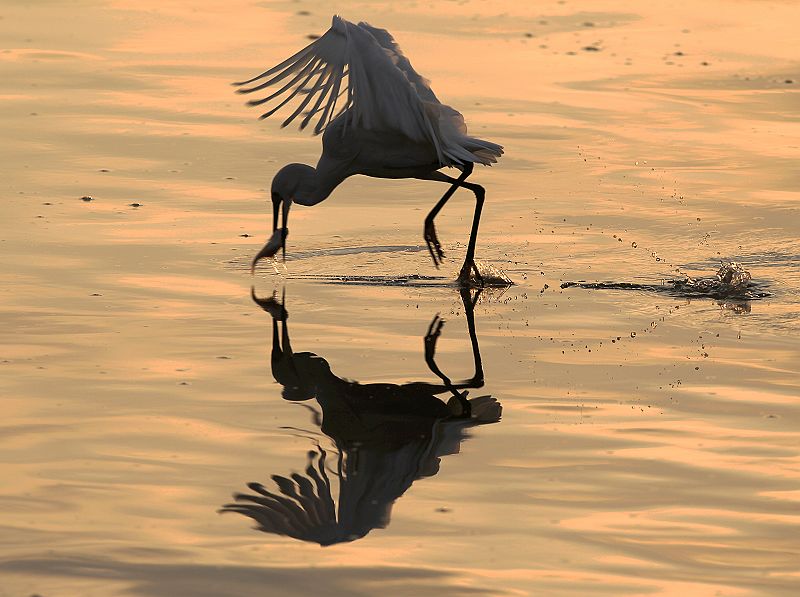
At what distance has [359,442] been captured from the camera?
24.4 feet

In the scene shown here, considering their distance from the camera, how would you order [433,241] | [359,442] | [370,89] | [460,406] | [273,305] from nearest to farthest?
[359,442]
[460,406]
[273,305]
[370,89]
[433,241]

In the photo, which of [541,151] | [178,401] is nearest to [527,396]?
[178,401]

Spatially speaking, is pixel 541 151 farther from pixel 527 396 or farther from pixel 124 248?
pixel 527 396

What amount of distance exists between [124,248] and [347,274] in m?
1.38

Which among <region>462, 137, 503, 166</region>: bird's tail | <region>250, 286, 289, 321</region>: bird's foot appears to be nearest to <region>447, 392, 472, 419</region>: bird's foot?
<region>250, 286, 289, 321</region>: bird's foot

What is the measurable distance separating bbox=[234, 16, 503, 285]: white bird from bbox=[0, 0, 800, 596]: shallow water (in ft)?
1.25

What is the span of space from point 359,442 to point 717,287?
343cm

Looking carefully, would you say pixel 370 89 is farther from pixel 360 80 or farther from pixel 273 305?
pixel 273 305

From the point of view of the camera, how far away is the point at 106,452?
7180 millimetres

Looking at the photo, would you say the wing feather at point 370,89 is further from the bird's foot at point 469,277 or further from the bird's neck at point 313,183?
the bird's foot at point 469,277

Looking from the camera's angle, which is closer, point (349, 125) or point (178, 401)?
point (178, 401)

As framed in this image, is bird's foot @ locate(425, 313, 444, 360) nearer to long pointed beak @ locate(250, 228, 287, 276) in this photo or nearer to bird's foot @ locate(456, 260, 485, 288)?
bird's foot @ locate(456, 260, 485, 288)

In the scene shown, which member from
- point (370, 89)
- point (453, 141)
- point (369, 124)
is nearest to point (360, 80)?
point (370, 89)

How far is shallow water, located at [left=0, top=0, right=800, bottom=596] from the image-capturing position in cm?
626
